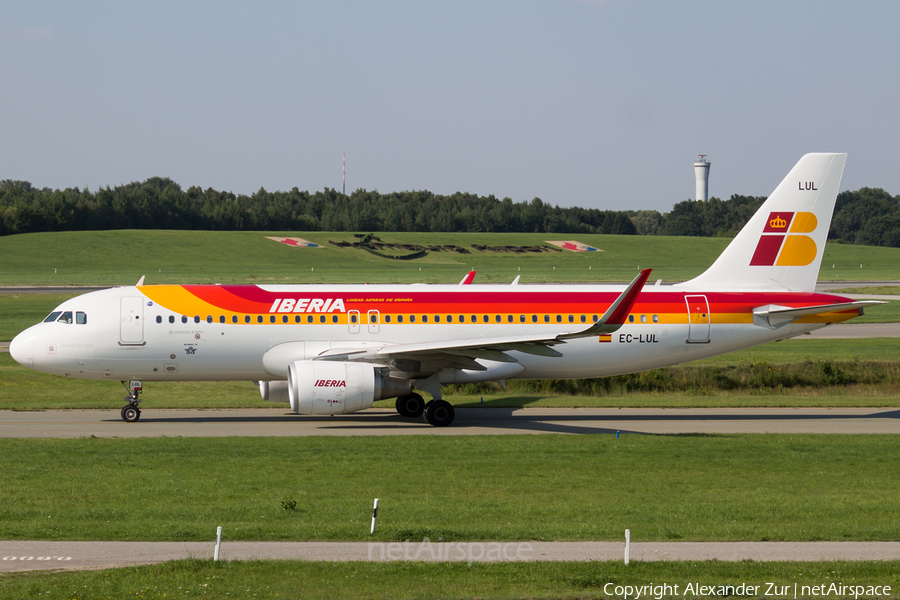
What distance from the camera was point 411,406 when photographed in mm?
29594

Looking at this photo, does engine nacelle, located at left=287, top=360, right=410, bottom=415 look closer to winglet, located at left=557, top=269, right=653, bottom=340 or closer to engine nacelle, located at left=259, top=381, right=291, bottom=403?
engine nacelle, located at left=259, top=381, right=291, bottom=403

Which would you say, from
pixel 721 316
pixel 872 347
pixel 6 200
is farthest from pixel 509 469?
pixel 6 200

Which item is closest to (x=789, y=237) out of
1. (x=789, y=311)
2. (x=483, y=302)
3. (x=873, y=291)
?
(x=789, y=311)

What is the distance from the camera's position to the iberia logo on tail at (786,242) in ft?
102

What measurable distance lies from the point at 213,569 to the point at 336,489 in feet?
20.0

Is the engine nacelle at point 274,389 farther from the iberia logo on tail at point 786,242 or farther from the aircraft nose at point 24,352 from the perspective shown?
the iberia logo on tail at point 786,242

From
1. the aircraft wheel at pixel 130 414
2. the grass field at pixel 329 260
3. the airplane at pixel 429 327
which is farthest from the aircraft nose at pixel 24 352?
the grass field at pixel 329 260

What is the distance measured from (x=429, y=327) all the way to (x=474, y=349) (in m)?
2.77

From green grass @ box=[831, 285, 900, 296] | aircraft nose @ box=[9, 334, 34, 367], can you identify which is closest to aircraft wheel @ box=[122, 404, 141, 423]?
aircraft nose @ box=[9, 334, 34, 367]

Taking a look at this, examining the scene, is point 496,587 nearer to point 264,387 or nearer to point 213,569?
point 213,569

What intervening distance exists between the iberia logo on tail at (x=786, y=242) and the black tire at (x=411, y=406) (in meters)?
12.2

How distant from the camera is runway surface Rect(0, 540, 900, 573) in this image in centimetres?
1249

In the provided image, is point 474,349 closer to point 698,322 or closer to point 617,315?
point 617,315

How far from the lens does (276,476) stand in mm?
19047
